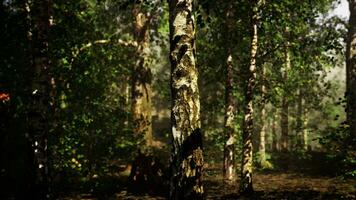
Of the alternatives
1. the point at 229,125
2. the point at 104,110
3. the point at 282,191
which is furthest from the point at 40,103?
the point at 282,191

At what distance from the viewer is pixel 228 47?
643 inches

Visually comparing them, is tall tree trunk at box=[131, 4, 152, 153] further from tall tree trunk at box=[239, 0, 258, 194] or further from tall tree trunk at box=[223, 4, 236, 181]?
tall tree trunk at box=[239, 0, 258, 194]

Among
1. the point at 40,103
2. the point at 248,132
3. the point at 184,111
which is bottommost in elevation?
the point at 184,111

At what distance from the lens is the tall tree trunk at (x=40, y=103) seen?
9.24 m

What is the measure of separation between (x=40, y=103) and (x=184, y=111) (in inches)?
215

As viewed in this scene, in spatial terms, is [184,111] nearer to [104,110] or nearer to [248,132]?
[248,132]

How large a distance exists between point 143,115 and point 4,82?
6.73m

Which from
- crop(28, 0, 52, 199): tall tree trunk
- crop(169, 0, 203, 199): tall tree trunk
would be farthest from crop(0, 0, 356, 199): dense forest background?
crop(169, 0, 203, 199): tall tree trunk

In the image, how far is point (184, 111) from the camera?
542cm

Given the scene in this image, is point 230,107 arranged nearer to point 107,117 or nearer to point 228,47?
point 228,47

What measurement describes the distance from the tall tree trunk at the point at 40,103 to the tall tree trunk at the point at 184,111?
16.6ft

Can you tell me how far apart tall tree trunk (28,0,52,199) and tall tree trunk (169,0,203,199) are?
16.6 feet

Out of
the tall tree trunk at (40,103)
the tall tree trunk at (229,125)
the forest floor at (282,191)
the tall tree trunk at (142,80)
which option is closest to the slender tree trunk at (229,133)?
the tall tree trunk at (229,125)

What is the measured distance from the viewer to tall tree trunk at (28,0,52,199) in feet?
30.3
